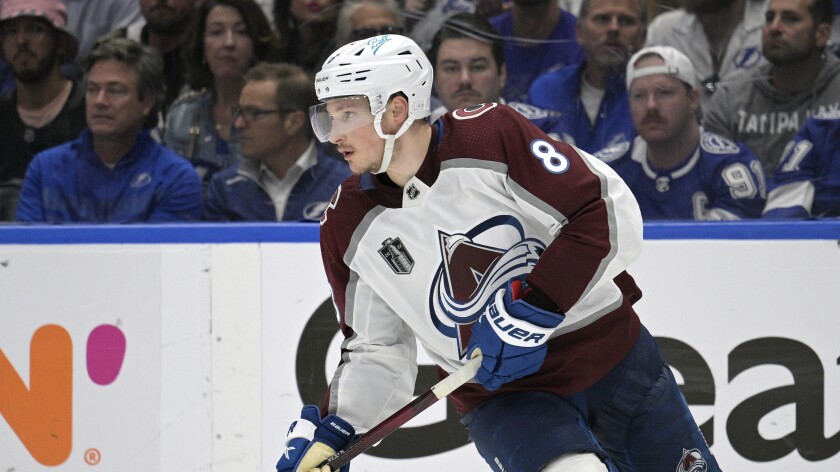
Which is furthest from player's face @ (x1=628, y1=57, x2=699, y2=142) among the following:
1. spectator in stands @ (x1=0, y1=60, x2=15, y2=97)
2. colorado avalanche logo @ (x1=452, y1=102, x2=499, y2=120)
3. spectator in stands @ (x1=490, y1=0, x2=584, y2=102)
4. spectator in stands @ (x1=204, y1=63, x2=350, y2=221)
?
spectator in stands @ (x1=0, y1=60, x2=15, y2=97)

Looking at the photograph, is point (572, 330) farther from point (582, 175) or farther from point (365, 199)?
point (365, 199)

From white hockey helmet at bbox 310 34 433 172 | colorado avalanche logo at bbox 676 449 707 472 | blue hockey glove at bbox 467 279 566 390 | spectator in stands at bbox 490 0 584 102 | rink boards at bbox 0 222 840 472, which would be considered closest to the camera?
blue hockey glove at bbox 467 279 566 390

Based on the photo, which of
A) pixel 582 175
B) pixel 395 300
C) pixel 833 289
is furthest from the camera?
pixel 833 289

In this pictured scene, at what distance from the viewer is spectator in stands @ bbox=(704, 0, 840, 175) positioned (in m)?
2.89

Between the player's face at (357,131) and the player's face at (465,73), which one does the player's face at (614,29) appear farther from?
the player's face at (357,131)

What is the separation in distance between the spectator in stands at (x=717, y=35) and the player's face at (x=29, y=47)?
6.24 ft

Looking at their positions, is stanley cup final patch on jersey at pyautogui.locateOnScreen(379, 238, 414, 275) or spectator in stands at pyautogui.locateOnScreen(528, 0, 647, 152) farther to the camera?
spectator in stands at pyautogui.locateOnScreen(528, 0, 647, 152)

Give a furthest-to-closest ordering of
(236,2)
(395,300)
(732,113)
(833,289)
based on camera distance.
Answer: (236,2) < (732,113) < (833,289) < (395,300)

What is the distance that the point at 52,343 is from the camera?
2.79 meters

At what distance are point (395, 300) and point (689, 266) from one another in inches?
42.6

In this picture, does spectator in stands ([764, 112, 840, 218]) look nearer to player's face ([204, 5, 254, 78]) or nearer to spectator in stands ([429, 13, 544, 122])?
spectator in stands ([429, 13, 544, 122])

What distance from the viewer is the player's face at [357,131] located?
5.95 ft

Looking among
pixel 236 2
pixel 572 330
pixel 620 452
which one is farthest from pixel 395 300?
pixel 236 2

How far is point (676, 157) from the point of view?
2.92 meters
